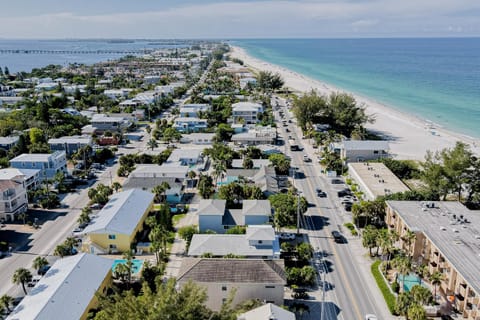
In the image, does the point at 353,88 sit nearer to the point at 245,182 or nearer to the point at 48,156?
the point at 245,182

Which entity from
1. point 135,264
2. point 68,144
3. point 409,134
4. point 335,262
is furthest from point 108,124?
point 409,134

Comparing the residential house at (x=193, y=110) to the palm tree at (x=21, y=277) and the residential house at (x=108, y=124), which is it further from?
the palm tree at (x=21, y=277)

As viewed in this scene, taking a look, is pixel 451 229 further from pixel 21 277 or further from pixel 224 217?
pixel 21 277

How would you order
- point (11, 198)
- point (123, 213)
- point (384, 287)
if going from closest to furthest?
point (384, 287), point (123, 213), point (11, 198)

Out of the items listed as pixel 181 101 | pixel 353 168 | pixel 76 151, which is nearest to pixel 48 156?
pixel 76 151

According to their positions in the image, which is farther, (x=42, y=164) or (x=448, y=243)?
(x=42, y=164)

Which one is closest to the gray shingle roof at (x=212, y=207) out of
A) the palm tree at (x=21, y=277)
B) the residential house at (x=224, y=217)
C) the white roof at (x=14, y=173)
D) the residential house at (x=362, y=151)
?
the residential house at (x=224, y=217)
